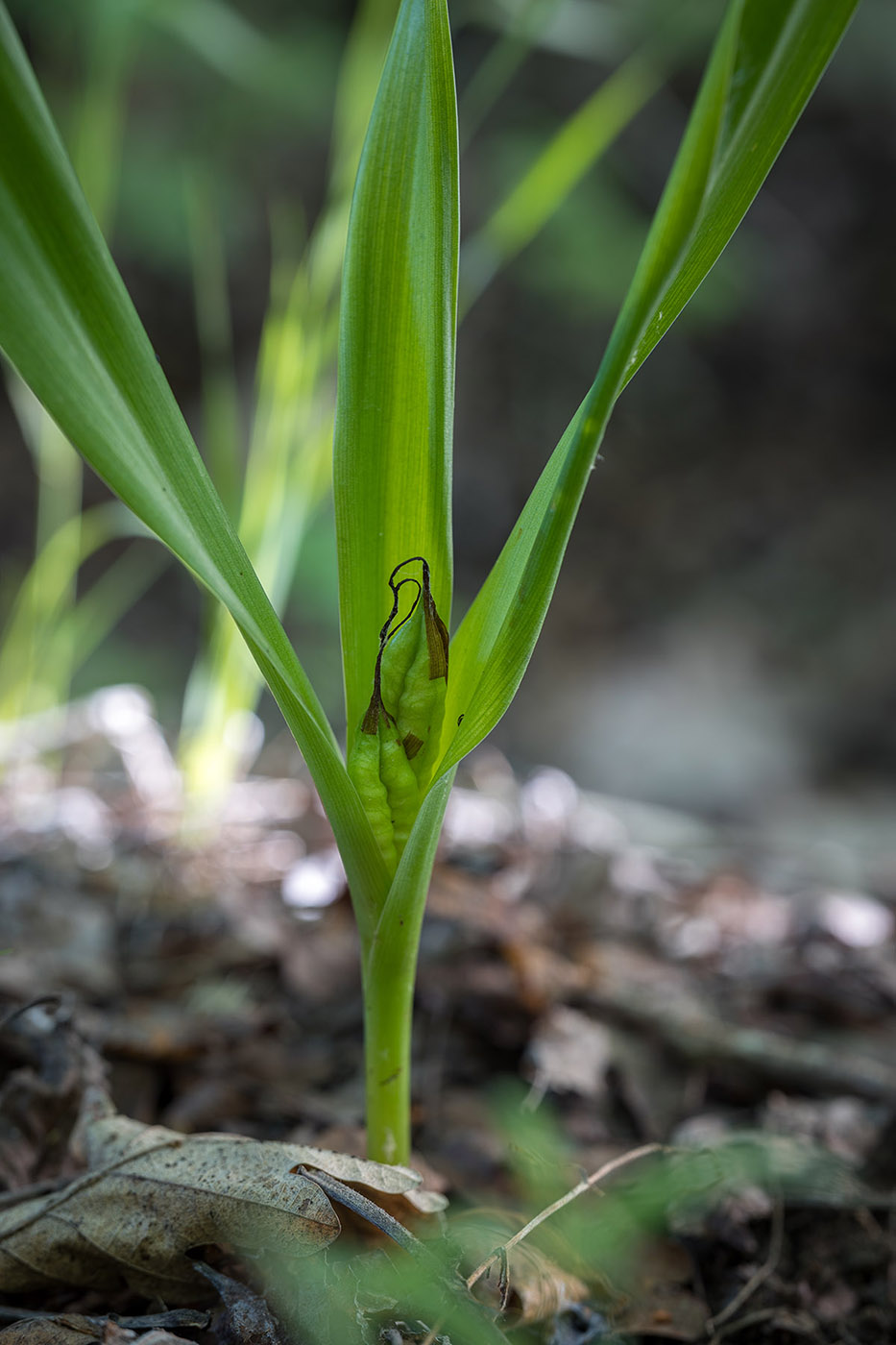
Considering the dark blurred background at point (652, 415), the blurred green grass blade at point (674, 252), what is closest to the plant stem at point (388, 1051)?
the blurred green grass blade at point (674, 252)

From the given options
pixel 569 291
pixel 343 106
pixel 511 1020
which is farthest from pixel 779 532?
pixel 511 1020

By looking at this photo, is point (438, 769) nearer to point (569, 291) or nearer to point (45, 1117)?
point (45, 1117)

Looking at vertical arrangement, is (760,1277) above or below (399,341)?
below

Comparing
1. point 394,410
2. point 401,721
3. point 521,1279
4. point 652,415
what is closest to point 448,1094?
point 521,1279

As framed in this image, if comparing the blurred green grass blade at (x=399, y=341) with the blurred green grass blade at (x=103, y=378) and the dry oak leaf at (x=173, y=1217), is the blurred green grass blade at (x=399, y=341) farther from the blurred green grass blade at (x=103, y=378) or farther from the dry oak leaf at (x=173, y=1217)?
the dry oak leaf at (x=173, y=1217)

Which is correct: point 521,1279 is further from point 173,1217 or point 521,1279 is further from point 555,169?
point 555,169
